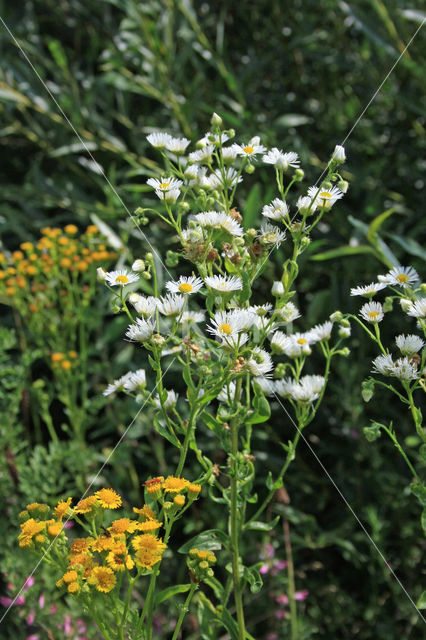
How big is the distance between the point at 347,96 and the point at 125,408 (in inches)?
32.3

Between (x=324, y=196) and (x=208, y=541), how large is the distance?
322 millimetres

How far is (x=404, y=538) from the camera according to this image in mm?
1111

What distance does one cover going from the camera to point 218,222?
0.55 meters

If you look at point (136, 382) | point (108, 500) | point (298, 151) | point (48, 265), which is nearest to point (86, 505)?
point (108, 500)

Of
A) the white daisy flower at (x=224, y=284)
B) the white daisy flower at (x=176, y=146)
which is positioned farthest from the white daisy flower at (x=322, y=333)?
the white daisy flower at (x=176, y=146)

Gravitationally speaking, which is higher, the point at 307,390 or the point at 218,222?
the point at 218,222

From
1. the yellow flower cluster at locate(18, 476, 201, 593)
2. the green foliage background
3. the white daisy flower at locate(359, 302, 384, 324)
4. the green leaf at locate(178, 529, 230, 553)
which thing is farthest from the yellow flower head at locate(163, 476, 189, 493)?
the green foliage background

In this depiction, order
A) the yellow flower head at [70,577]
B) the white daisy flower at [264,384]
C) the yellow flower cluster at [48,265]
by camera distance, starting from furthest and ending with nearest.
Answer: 1. the yellow flower cluster at [48,265]
2. the white daisy flower at [264,384]
3. the yellow flower head at [70,577]

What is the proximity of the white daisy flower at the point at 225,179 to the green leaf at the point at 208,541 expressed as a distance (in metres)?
0.31

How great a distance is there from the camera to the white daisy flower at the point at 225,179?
1.96ft

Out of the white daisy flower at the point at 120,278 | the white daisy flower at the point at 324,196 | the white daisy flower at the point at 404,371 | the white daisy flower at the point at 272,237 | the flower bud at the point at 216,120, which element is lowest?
the white daisy flower at the point at 404,371

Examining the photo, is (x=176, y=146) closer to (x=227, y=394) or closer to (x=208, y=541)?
(x=227, y=394)

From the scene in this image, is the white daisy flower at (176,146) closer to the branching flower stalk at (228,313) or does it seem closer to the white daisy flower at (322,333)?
the branching flower stalk at (228,313)

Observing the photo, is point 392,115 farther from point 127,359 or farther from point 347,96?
point 127,359
